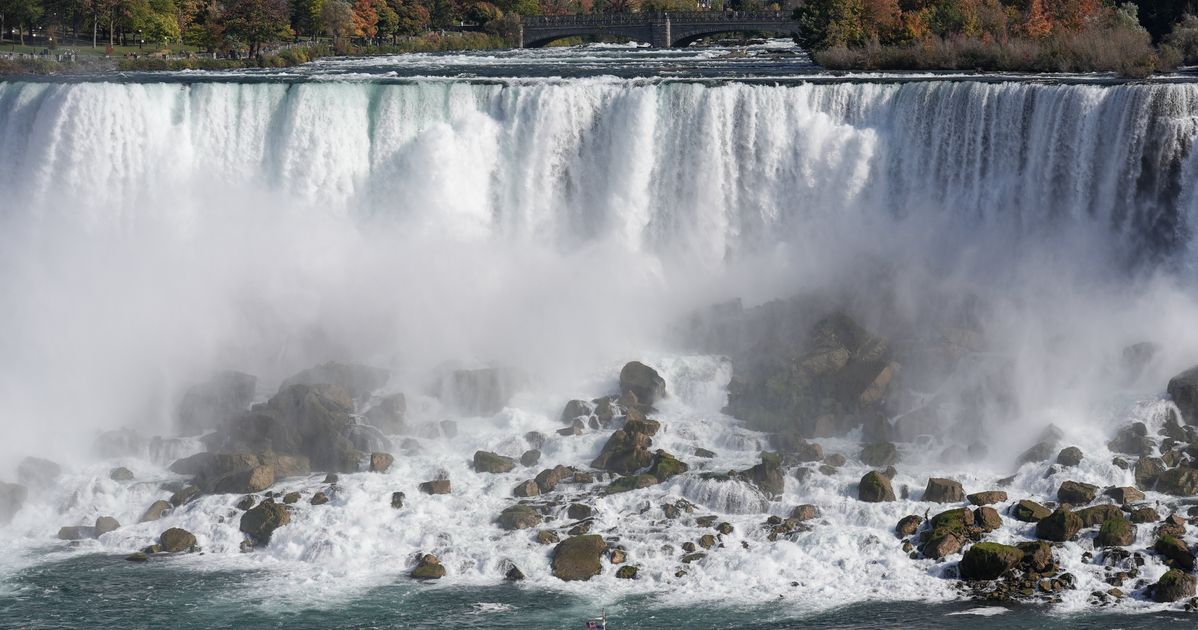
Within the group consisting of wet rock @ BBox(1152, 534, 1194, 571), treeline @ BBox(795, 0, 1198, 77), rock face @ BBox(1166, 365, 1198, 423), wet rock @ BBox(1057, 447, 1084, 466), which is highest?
treeline @ BBox(795, 0, 1198, 77)

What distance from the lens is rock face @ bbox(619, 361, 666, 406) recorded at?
31.0 meters

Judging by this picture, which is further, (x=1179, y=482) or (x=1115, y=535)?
(x=1179, y=482)

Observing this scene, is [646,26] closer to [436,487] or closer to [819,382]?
[819,382]

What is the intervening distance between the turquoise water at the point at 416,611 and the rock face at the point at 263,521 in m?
Result: 1.38

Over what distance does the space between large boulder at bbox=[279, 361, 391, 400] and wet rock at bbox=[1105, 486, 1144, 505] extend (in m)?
14.7

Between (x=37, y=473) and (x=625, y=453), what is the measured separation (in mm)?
11008

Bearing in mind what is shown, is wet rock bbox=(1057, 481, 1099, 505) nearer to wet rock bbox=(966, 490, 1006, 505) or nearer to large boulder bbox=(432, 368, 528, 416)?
wet rock bbox=(966, 490, 1006, 505)

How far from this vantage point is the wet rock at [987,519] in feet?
81.6

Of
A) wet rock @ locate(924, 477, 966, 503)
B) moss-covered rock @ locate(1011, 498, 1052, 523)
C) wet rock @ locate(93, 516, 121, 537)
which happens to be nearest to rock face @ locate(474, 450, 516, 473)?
wet rock @ locate(93, 516, 121, 537)

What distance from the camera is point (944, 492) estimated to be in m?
26.1

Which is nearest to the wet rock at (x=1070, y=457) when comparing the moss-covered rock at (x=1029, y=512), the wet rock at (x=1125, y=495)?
the wet rock at (x=1125, y=495)

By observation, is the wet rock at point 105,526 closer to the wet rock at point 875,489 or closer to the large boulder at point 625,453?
the large boulder at point 625,453

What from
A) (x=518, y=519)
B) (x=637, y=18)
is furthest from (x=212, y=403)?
(x=637, y=18)

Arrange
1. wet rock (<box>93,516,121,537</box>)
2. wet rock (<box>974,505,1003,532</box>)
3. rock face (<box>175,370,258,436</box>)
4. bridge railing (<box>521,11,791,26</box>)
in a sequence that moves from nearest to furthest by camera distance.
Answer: wet rock (<box>974,505,1003,532</box>) → wet rock (<box>93,516,121,537</box>) → rock face (<box>175,370,258,436</box>) → bridge railing (<box>521,11,791,26</box>)
